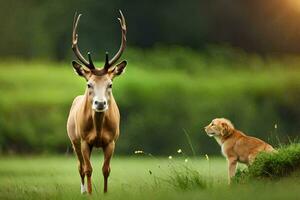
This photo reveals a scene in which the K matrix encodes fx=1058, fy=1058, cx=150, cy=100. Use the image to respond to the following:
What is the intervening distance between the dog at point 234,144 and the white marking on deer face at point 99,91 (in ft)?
4.99

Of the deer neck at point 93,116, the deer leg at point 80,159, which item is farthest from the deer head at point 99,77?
the deer leg at point 80,159

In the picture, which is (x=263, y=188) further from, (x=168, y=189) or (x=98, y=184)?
(x=98, y=184)

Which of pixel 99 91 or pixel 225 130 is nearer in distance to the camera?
pixel 99 91

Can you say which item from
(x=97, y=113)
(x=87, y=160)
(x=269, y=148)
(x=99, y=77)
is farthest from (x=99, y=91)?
(x=269, y=148)

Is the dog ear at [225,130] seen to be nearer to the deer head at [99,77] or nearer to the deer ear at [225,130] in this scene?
the deer ear at [225,130]

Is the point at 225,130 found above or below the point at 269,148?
above

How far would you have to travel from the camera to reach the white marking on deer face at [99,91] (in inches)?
377

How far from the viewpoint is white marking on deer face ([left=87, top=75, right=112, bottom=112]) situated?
958 cm

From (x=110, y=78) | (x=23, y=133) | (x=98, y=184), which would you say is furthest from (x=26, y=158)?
(x=110, y=78)

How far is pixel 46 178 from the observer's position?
474 inches

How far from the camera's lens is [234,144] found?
10.8 metres

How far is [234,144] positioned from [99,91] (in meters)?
1.79

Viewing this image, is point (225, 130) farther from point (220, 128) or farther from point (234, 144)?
point (234, 144)

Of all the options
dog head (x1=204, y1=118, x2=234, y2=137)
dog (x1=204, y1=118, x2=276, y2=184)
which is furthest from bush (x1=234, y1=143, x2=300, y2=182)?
dog head (x1=204, y1=118, x2=234, y2=137)
